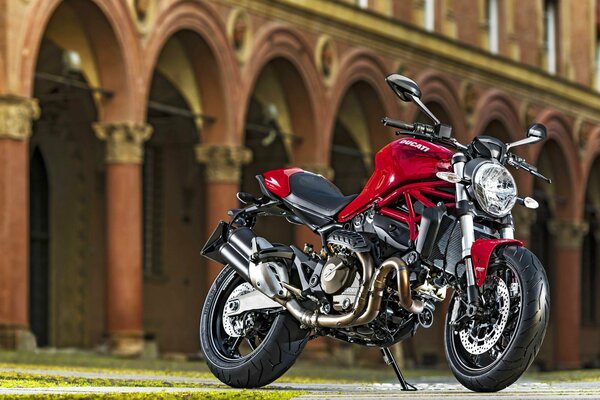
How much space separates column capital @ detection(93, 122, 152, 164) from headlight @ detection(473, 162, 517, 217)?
53.5 feet

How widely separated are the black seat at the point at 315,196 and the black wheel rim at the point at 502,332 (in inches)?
42.6

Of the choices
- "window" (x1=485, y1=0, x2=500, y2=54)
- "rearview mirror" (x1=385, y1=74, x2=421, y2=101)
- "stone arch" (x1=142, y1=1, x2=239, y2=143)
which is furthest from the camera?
"window" (x1=485, y1=0, x2=500, y2=54)

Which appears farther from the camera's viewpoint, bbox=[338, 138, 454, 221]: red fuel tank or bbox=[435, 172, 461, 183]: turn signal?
bbox=[338, 138, 454, 221]: red fuel tank

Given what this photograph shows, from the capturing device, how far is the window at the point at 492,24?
126ft

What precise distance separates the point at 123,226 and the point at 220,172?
329 cm

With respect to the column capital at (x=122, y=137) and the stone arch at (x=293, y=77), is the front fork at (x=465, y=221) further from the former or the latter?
the stone arch at (x=293, y=77)

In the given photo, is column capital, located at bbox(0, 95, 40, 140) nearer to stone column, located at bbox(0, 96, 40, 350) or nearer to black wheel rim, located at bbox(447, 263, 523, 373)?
stone column, located at bbox(0, 96, 40, 350)

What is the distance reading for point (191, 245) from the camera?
33844 mm

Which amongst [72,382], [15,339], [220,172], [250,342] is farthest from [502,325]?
[220,172]

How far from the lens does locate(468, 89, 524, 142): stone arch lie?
3612cm

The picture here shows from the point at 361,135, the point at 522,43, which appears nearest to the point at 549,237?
the point at 522,43

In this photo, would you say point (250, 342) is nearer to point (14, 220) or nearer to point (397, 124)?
point (397, 124)

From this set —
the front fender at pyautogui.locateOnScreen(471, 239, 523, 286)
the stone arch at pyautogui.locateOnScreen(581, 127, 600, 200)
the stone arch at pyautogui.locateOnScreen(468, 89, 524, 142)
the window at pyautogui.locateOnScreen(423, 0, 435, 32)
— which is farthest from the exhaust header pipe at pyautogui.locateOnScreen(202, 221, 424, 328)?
the stone arch at pyautogui.locateOnScreen(581, 127, 600, 200)

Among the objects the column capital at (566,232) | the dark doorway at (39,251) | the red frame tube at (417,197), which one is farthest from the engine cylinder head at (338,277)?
the column capital at (566,232)
